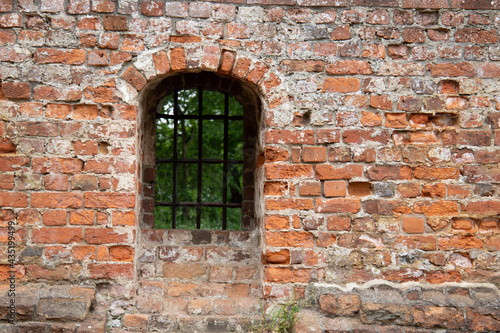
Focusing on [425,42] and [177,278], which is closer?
[425,42]

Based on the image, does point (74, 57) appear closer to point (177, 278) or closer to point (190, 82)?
point (190, 82)

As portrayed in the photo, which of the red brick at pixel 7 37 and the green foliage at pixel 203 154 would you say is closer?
the red brick at pixel 7 37

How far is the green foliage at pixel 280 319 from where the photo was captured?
275cm

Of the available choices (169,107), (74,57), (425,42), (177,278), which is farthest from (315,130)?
(169,107)

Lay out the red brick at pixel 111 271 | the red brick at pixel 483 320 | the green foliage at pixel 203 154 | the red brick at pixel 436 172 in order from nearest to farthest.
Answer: the red brick at pixel 483 320, the red brick at pixel 111 271, the red brick at pixel 436 172, the green foliage at pixel 203 154

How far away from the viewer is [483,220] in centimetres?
291

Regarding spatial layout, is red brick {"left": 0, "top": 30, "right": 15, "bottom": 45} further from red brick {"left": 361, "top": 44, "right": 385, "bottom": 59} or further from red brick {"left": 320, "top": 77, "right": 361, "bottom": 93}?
red brick {"left": 361, "top": 44, "right": 385, "bottom": 59}

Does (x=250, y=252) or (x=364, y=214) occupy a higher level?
(x=364, y=214)

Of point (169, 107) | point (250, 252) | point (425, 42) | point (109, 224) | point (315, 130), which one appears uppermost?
point (169, 107)

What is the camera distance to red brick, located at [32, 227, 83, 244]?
2797mm

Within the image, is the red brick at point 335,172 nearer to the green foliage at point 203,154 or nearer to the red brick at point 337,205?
the red brick at point 337,205

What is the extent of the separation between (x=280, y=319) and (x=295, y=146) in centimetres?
122

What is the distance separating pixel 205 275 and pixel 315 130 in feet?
4.64

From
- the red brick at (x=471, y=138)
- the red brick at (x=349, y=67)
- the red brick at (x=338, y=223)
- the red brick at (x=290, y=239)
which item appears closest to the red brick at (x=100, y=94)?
the red brick at (x=290, y=239)
